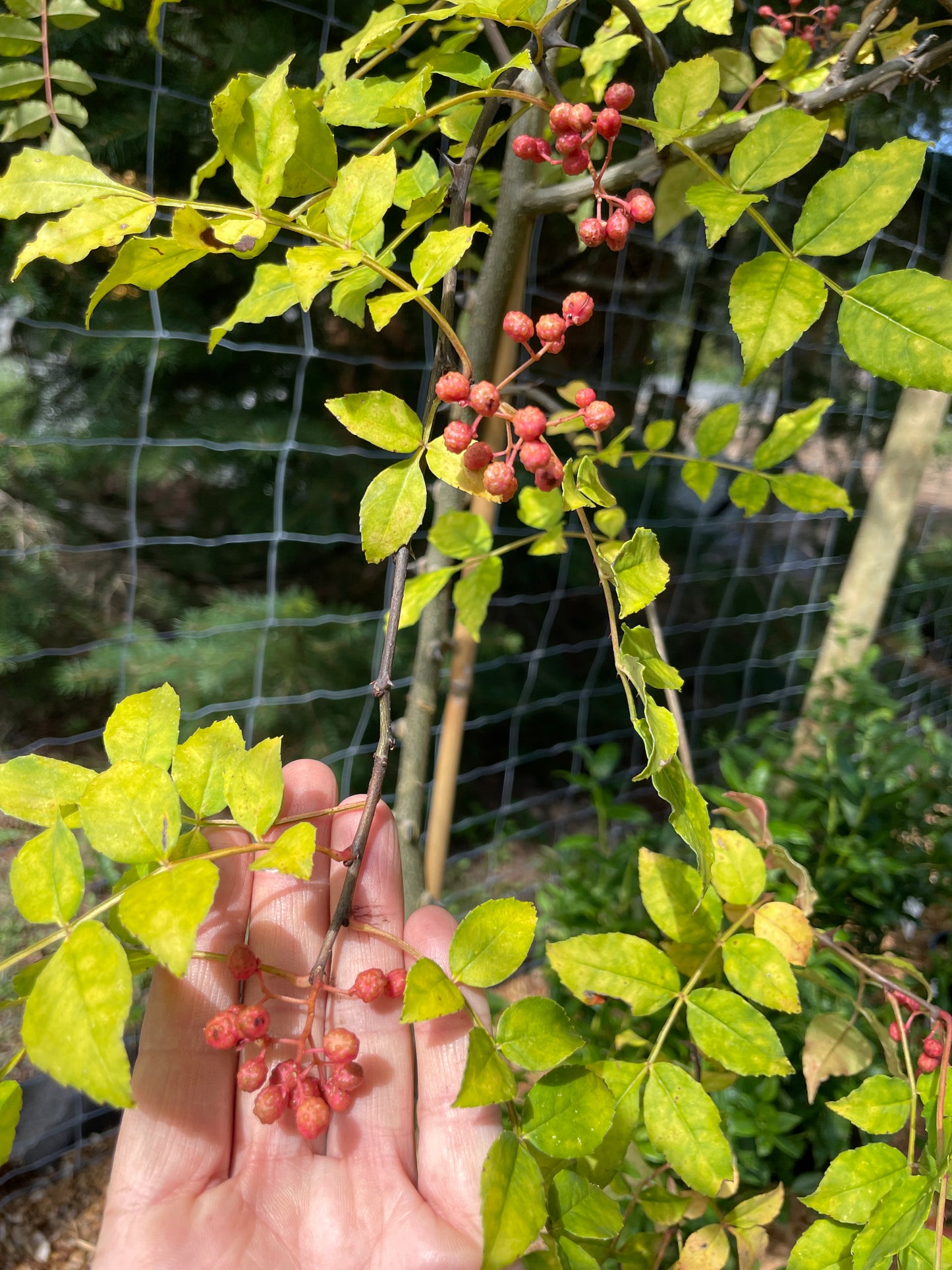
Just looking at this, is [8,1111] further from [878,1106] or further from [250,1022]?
[878,1106]

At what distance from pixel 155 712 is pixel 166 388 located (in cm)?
113

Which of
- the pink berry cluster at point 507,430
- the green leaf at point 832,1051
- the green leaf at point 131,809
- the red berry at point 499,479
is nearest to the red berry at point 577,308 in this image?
the pink berry cluster at point 507,430

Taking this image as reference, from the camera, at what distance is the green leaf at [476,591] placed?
2.75ft

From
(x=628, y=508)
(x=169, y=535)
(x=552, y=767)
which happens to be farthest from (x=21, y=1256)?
(x=628, y=508)

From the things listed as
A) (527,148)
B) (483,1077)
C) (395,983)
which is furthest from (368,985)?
(527,148)

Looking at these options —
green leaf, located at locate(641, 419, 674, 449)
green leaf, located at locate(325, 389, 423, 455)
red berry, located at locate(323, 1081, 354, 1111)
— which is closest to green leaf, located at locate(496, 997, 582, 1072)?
red berry, located at locate(323, 1081, 354, 1111)

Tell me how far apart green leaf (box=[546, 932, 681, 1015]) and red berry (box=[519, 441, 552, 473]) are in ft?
1.07

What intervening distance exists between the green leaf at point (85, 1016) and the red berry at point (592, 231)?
1.51ft

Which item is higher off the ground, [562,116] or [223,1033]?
[562,116]

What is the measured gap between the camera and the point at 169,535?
1.58 meters

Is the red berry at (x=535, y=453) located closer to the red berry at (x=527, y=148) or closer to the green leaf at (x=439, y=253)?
the green leaf at (x=439, y=253)

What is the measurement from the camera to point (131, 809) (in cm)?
41

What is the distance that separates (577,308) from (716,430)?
0.48 m

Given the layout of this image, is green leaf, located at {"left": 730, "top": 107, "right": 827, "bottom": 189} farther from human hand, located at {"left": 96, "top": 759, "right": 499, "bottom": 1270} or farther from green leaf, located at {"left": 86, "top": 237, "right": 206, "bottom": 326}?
human hand, located at {"left": 96, "top": 759, "right": 499, "bottom": 1270}
